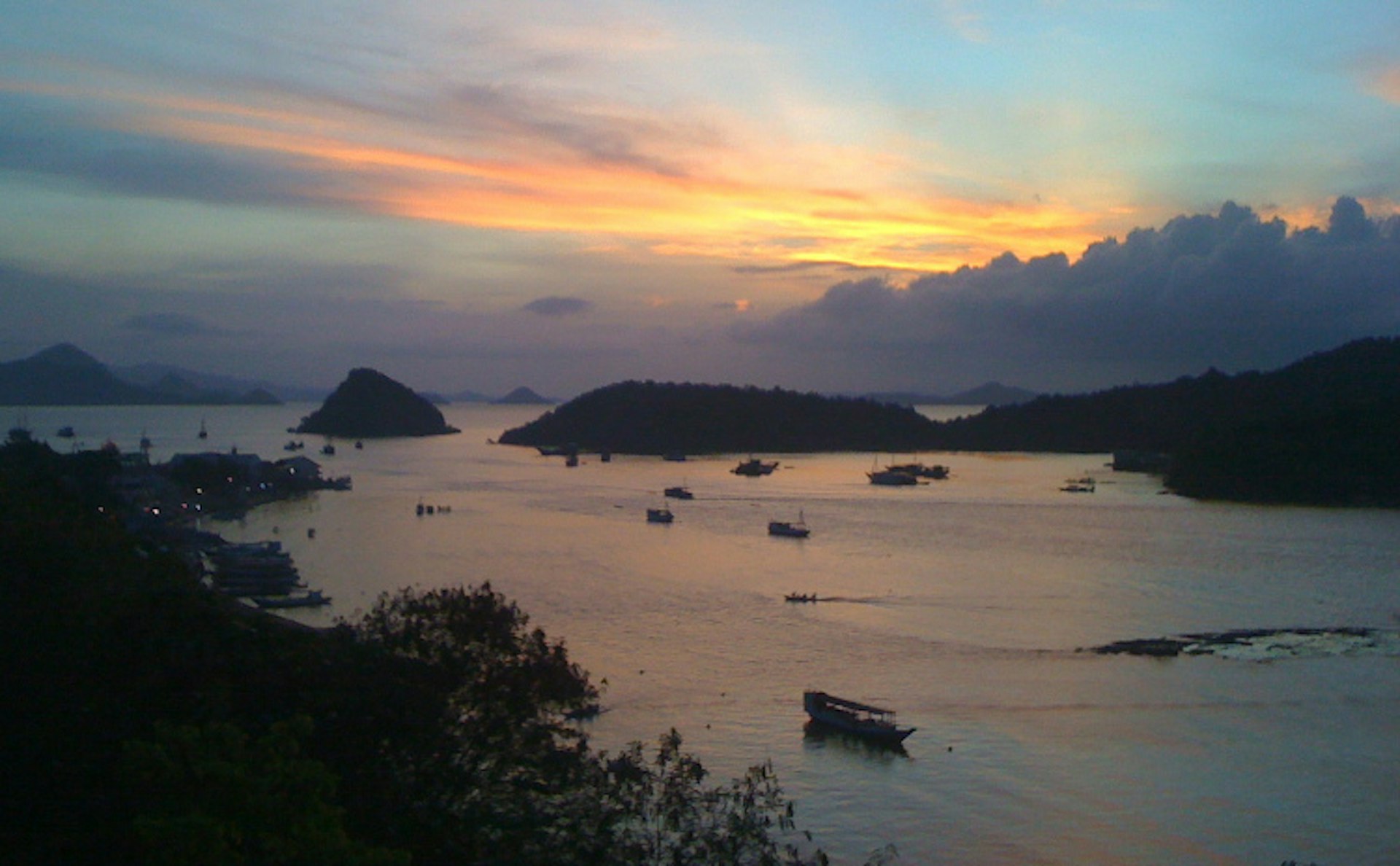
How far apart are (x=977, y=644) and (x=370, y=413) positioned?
243 feet

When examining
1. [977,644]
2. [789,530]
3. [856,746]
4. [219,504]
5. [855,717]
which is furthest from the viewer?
[219,504]

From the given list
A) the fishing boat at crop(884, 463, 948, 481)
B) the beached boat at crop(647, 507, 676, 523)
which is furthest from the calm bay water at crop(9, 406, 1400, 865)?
the fishing boat at crop(884, 463, 948, 481)

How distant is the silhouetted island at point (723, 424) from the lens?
221 feet

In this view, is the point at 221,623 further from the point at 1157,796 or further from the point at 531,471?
the point at 531,471

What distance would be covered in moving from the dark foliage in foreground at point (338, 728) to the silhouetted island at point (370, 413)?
79.1 m

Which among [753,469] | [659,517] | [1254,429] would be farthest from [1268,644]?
[753,469]

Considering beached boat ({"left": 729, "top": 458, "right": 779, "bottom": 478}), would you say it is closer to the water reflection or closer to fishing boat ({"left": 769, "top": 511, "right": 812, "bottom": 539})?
fishing boat ({"left": 769, "top": 511, "right": 812, "bottom": 539})

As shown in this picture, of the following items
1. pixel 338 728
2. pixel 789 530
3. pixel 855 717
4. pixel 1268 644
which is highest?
pixel 338 728

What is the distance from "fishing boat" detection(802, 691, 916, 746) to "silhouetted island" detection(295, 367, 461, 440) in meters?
75.2

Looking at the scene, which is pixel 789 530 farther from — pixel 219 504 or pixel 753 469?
pixel 753 469

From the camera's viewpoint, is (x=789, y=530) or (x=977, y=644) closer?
(x=977, y=644)

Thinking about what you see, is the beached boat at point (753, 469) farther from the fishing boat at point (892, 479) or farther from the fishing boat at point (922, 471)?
the fishing boat at point (922, 471)

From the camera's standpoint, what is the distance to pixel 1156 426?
6106cm

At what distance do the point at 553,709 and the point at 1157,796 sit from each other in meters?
6.86
